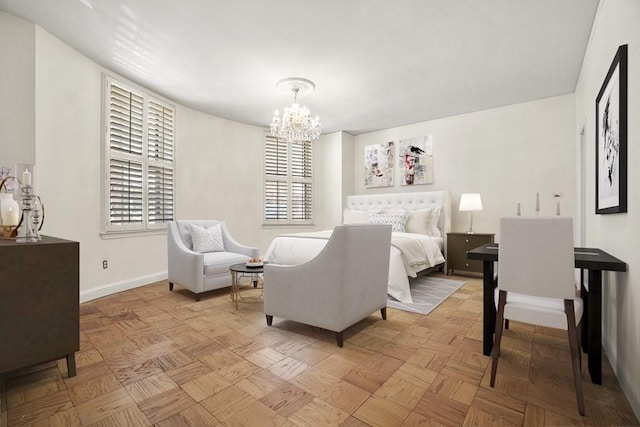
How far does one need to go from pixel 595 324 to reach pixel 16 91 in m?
4.74

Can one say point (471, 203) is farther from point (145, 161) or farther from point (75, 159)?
point (75, 159)

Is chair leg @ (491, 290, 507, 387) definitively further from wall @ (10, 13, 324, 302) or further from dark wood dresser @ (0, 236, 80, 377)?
wall @ (10, 13, 324, 302)

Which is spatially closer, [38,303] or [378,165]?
[38,303]

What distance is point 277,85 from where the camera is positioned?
3881 mm

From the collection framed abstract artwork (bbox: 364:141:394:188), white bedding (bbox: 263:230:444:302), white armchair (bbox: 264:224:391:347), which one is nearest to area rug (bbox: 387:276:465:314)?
white bedding (bbox: 263:230:444:302)

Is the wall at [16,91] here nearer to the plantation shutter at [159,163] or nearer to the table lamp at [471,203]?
the plantation shutter at [159,163]

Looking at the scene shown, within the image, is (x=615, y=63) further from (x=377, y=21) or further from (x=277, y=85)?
(x=277, y=85)

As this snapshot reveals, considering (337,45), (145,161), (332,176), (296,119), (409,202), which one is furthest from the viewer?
(332,176)

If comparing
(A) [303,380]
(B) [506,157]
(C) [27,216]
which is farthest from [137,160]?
(B) [506,157]

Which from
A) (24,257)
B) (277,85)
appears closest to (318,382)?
(24,257)

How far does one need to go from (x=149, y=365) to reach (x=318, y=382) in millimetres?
1100

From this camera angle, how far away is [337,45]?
2.95m

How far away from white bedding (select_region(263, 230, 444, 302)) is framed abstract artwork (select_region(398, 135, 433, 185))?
1.58 meters

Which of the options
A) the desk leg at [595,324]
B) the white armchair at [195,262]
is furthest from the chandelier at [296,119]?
the desk leg at [595,324]
